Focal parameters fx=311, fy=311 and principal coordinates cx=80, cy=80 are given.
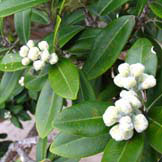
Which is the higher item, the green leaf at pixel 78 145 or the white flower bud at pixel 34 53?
the white flower bud at pixel 34 53

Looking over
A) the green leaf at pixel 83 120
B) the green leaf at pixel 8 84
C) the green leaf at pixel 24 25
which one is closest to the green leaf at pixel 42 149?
the green leaf at pixel 8 84

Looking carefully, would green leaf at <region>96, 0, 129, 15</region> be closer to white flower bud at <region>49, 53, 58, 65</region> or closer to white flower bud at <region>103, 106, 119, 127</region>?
white flower bud at <region>49, 53, 58, 65</region>

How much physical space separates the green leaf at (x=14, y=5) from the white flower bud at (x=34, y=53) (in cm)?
10

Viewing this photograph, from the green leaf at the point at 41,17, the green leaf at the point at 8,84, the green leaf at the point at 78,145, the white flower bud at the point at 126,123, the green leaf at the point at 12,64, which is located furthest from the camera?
the green leaf at the point at 41,17

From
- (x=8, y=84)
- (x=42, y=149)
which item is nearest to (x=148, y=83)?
(x=8, y=84)

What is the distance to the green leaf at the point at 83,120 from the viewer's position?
0.57 meters

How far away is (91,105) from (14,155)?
916 millimetres

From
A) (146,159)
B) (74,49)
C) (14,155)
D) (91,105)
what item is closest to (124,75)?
(91,105)

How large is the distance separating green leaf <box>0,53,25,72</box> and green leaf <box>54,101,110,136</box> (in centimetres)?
20

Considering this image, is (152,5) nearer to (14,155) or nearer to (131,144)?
(131,144)

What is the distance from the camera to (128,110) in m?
0.52

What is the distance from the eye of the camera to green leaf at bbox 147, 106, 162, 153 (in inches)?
21.5

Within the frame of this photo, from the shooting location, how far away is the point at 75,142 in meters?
0.66

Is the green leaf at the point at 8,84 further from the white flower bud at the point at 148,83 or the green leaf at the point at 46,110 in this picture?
the white flower bud at the point at 148,83
